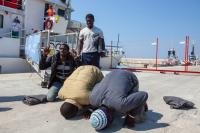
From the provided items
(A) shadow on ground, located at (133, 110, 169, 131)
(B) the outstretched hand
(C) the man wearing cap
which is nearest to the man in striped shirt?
(B) the outstretched hand

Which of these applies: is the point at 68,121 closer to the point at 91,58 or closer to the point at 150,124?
the point at 150,124

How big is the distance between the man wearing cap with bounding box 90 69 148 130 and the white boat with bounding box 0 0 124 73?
7751 mm

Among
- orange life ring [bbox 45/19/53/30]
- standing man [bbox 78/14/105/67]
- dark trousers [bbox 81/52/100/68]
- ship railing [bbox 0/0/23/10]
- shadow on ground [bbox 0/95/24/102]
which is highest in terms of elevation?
ship railing [bbox 0/0/23/10]

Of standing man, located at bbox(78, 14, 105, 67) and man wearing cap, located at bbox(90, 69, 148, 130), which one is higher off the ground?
standing man, located at bbox(78, 14, 105, 67)

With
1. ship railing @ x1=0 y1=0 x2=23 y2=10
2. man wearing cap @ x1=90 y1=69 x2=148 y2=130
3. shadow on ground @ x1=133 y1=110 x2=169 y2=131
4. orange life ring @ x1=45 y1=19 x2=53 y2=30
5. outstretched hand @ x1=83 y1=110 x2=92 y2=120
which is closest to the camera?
man wearing cap @ x1=90 y1=69 x2=148 y2=130

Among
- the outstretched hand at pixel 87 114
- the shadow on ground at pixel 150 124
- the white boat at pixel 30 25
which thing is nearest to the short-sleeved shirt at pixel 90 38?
the outstretched hand at pixel 87 114

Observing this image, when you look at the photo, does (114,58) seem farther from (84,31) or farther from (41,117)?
(41,117)

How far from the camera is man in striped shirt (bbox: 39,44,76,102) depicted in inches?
215

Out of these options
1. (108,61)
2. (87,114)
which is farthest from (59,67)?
(108,61)

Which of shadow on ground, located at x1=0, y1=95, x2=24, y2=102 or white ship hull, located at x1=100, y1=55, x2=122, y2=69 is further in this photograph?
white ship hull, located at x1=100, y1=55, x2=122, y2=69

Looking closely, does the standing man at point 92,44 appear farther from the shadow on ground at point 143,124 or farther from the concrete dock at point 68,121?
the shadow on ground at point 143,124

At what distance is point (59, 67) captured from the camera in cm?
557

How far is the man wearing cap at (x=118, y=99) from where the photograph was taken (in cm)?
369

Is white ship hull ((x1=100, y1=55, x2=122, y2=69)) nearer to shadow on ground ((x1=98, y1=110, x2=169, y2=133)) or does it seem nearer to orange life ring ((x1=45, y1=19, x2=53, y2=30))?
orange life ring ((x1=45, y1=19, x2=53, y2=30))
